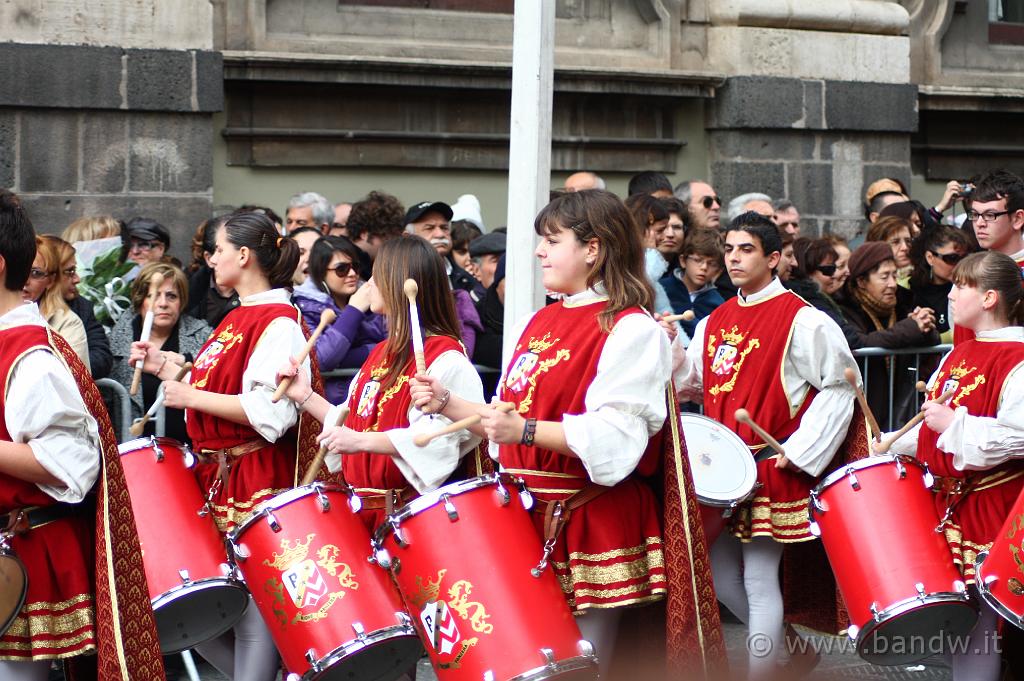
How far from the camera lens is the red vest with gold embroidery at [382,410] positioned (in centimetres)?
455

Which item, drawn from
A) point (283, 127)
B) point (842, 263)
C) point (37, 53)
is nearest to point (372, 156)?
point (283, 127)

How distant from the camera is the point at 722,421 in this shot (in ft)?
17.9

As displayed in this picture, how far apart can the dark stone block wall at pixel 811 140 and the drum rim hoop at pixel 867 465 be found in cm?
583

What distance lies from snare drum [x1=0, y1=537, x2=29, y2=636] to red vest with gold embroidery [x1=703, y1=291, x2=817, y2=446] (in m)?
2.66

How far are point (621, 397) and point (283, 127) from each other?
599 cm

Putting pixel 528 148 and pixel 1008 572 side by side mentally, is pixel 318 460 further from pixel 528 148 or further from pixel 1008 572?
pixel 1008 572

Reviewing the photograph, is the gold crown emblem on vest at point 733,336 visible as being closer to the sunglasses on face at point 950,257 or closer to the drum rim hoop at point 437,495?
the drum rim hoop at point 437,495

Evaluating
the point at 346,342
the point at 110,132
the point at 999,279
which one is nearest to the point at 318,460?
the point at 346,342

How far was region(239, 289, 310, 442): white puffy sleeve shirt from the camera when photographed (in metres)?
4.97

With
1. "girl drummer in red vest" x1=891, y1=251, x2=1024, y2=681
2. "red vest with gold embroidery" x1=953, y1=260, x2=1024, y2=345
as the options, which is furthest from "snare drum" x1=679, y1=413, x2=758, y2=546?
"red vest with gold embroidery" x1=953, y1=260, x2=1024, y2=345

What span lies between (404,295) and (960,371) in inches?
73.2

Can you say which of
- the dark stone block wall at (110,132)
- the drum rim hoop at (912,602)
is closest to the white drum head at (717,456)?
the drum rim hoop at (912,602)

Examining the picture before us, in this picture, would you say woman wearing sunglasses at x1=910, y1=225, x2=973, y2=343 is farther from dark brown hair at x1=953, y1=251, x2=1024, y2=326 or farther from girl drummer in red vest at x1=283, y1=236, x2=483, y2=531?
girl drummer in red vest at x1=283, y1=236, x2=483, y2=531

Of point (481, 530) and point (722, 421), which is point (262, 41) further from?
point (481, 530)
